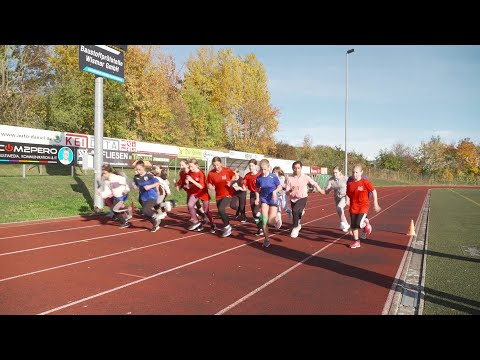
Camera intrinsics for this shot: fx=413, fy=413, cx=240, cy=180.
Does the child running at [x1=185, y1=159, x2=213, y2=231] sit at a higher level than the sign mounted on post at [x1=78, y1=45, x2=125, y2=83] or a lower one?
lower

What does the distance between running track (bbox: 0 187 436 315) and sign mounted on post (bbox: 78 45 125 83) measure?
6153 millimetres

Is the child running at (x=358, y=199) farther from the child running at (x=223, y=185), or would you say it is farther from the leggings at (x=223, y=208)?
the leggings at (x=223, y=208)

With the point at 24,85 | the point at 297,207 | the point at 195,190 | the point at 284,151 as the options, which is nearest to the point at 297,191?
the point at 297,207

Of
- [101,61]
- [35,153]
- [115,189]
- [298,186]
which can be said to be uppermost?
[101,61]

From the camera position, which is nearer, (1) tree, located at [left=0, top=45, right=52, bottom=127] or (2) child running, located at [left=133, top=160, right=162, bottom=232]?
(2) child running, located at [left=133, top=160, right=162, bottom=232]

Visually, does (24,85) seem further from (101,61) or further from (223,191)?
(223,191)

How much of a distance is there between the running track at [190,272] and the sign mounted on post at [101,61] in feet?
20.2

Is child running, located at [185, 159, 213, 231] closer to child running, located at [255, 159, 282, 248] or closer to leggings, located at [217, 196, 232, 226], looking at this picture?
leggings, located at [217, 196, 232, 226]

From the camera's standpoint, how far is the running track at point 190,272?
5.02 m

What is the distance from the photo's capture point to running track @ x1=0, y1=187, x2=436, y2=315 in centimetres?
502

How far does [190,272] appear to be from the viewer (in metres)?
6.72

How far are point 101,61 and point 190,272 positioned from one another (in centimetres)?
1104

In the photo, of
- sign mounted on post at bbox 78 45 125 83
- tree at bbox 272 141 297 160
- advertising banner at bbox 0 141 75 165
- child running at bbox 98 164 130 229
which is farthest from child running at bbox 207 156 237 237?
tree at bbox 272 141 297 160
